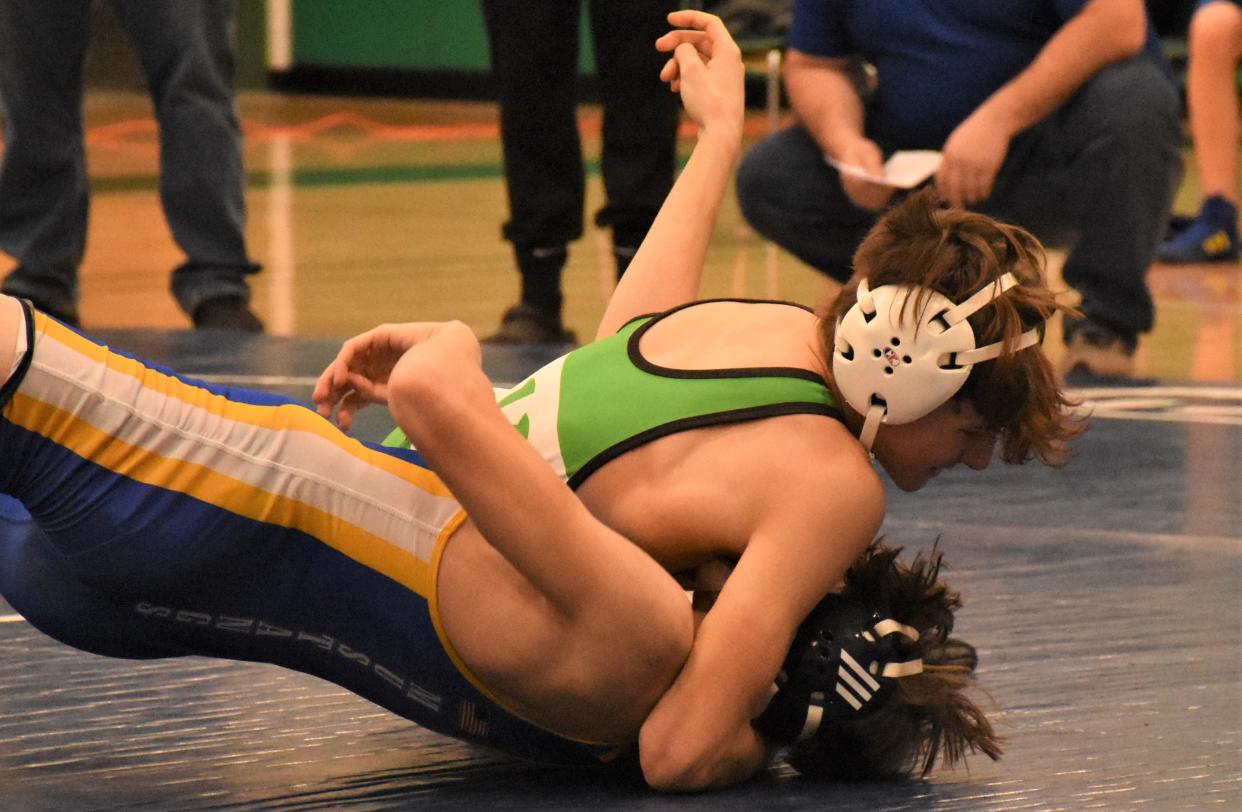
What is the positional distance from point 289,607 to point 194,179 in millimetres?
2605

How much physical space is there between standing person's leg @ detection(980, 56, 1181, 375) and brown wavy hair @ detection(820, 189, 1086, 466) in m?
1.99

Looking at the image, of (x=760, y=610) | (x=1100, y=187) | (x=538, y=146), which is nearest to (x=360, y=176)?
(x=538, y=146)

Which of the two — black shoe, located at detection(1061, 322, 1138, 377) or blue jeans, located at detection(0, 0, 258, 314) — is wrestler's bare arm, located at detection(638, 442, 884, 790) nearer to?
black shoe, located at detection(1061, 322, 1138, 377)

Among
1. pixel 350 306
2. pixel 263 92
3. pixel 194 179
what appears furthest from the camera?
pixel 263 92

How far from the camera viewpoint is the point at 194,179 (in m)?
4.26

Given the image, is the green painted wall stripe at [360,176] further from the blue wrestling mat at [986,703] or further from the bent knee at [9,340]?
the bent knee at [9,340]

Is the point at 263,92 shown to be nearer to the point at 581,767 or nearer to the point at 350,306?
the point at 350,306

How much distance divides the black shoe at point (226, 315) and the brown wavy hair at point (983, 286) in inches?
105

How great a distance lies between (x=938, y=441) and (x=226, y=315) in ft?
8.98

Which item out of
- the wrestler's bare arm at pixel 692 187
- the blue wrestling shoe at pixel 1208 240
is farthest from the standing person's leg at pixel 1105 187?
the blue wrestling shoe at pixel 1208 240

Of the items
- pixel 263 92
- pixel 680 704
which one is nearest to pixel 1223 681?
pixel 680 704

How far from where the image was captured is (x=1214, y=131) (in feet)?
20.0

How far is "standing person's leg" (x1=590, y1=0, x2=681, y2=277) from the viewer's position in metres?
4.08

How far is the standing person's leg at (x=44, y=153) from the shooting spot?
13.8 feet
